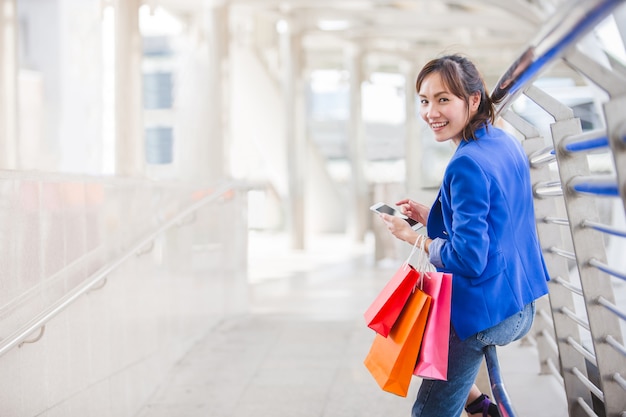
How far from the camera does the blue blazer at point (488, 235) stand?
7.00 feet

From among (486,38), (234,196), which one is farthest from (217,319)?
(486,38)

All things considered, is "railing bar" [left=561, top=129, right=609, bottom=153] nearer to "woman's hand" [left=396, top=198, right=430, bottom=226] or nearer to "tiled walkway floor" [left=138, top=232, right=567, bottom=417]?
"woman's hand" [left=396, top=198, right=430, bottom=226]

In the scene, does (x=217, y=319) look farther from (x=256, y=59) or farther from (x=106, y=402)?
(x=256, y=59)

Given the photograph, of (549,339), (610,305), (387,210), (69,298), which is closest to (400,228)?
(387,210)

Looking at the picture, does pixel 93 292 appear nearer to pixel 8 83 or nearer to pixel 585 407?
pixel 585 407

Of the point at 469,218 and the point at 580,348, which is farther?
the point at 580,348

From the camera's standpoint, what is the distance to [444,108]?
2.33 metres

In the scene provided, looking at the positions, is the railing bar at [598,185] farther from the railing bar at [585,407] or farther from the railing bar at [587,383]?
the railing bar at [585,407]

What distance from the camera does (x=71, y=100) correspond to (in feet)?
43.1

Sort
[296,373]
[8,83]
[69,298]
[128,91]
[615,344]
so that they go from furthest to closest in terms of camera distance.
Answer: [128,91] < [8,83] < [296,373] < [69,298] < [615,344]

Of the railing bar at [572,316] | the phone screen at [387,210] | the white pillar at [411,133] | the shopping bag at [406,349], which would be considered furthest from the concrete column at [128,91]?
the white pillar at [411,133]

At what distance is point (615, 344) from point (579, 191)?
0.46 m

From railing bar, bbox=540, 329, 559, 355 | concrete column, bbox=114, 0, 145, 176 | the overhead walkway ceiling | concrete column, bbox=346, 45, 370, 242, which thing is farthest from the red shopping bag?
concrete column, bbox=346, 45, 370, 242

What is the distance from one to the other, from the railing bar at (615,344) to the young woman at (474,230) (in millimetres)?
258
